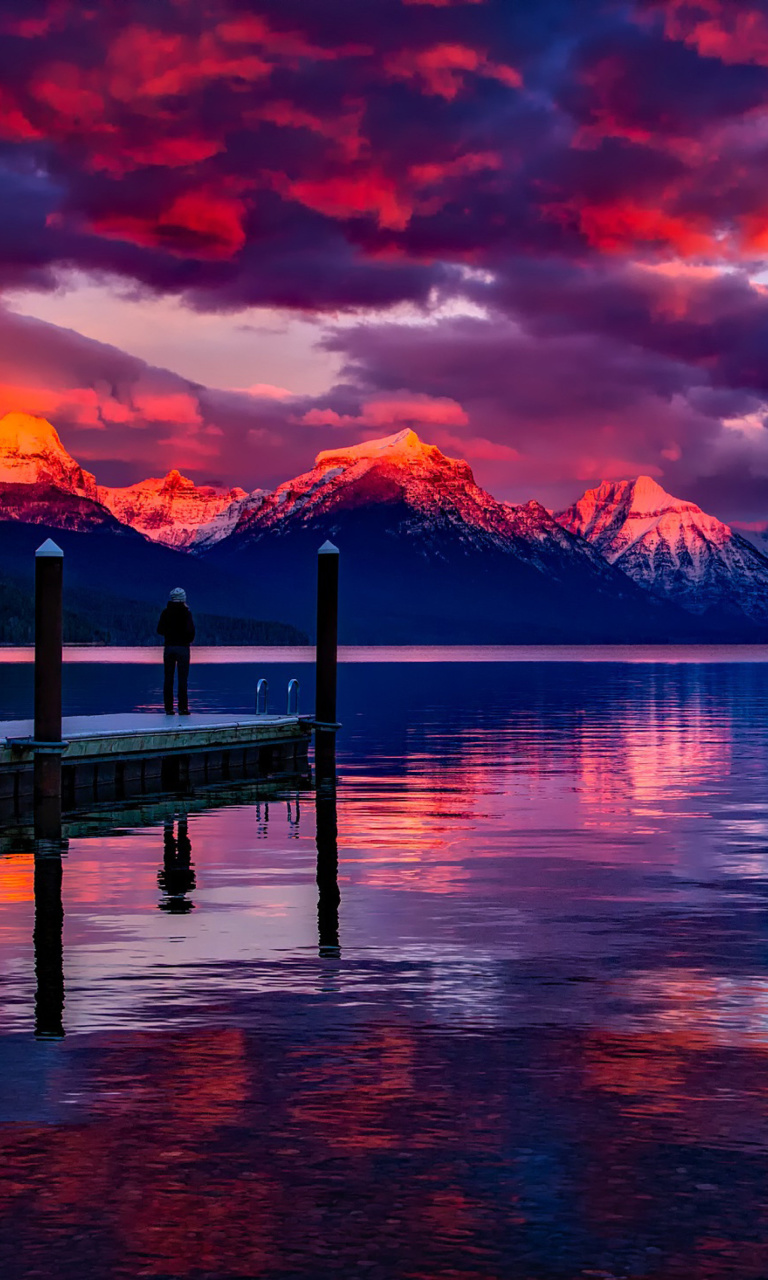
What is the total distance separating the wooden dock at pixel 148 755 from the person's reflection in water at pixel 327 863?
115 inches

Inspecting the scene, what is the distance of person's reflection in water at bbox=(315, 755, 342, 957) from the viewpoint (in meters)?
21.3

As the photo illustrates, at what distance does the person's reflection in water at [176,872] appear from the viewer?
23953mm

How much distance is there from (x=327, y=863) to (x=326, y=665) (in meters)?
19.3

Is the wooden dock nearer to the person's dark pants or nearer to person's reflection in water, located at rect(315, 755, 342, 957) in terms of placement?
the person's dark pants

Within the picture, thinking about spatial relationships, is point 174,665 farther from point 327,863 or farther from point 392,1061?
point 392,1061

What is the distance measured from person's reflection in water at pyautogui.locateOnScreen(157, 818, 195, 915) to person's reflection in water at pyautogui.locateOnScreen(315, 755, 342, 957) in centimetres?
191

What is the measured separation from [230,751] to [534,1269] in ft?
127

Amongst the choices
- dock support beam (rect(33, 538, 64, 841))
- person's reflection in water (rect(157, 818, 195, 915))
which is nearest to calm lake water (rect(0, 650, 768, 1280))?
person's reflection in water (rect(157, 818, 195, 915))

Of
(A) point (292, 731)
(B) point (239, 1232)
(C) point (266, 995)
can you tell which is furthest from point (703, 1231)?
(A) point (292, 731)

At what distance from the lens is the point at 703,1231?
34.5ft

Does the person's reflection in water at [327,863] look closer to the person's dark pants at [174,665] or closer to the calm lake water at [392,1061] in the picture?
the calm lake water at [392,1061]

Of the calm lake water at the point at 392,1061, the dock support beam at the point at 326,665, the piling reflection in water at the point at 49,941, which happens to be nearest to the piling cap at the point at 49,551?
the piling reflection in water at the point at 49,941

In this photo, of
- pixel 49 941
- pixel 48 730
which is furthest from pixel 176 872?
pixel 49 941

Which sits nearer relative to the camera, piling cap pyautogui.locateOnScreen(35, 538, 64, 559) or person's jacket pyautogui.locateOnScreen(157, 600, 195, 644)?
piling cap pyautogui.locateOnScreen(35, 538, 64, 559)
